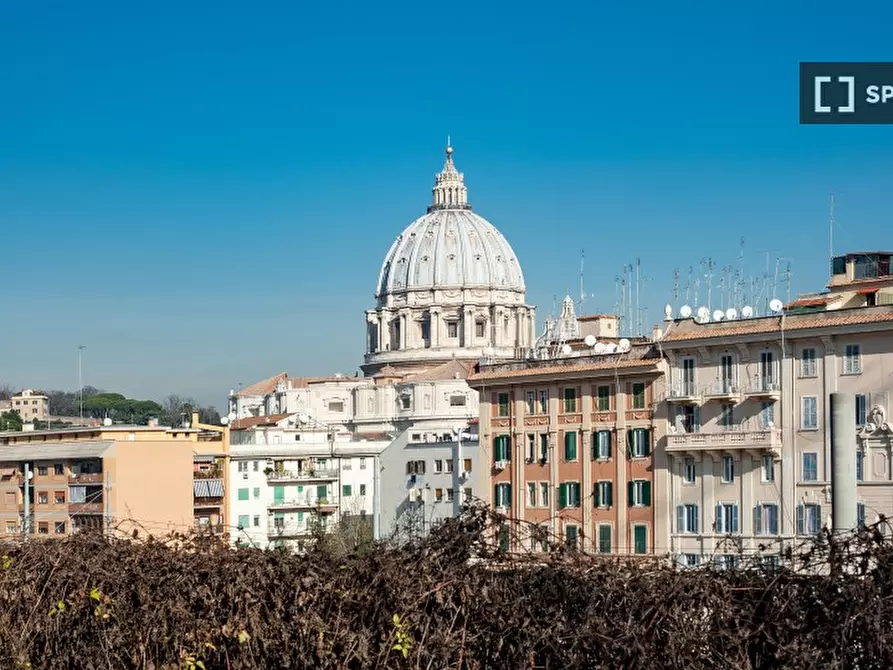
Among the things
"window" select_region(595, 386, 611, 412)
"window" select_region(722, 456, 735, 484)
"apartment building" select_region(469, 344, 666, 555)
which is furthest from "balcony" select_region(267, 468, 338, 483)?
"window" select_region(722, 456, 735, 484)

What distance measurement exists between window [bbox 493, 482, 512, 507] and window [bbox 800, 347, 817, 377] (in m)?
9.24

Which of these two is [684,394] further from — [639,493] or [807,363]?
[807,363]

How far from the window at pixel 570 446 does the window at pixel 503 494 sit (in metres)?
2.38

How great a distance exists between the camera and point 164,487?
45688 mm

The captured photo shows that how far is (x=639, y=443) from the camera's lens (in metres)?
41.0

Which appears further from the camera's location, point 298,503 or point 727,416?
point 298,503

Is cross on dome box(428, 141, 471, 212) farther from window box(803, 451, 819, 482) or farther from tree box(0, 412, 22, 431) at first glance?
window box(803, 451, 819, 482)

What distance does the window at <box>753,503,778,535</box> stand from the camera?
3694 cm

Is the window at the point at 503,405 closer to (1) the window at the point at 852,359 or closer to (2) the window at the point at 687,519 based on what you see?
(2) the window at the point at 687,519

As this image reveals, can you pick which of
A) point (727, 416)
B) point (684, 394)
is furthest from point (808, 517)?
point (684, 394)

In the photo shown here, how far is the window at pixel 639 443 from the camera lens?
134 ft

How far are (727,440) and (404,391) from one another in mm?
78520

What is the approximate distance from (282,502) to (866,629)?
54641 mm

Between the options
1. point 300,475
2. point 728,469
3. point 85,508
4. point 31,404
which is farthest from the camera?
point 31,404
